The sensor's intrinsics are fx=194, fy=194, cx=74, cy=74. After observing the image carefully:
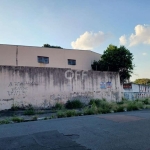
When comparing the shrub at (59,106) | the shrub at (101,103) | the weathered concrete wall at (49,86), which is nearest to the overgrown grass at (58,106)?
the shrub at (59,106)

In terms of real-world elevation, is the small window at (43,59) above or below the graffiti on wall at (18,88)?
above

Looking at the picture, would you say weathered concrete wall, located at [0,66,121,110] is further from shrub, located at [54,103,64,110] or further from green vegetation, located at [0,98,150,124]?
green vegetation, located at [0,98,150,124]

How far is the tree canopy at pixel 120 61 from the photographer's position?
24219mm

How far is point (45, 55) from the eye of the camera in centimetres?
2634

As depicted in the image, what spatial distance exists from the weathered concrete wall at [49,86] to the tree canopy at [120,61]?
4034mm

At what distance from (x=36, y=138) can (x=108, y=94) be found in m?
14.8

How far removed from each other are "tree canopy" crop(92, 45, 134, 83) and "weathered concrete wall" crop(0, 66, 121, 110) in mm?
4034

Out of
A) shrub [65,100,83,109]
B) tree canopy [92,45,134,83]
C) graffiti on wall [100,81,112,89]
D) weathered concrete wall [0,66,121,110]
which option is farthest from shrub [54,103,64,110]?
tree canopy [92,45,134,83]

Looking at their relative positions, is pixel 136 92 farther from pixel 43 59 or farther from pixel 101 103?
pixel 43 59

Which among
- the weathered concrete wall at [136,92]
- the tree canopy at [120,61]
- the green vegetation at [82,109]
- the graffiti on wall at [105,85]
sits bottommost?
the green vegetation at [82,109]

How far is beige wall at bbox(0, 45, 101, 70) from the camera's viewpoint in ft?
78.6

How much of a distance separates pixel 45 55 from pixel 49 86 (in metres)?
10.2

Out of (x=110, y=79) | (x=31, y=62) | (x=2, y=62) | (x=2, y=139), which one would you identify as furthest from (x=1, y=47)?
(x=2, y=139)

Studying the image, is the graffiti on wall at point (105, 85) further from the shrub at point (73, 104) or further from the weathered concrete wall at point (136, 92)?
the weathered concrete wall at point (136, 92)
